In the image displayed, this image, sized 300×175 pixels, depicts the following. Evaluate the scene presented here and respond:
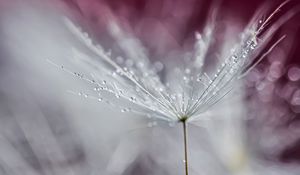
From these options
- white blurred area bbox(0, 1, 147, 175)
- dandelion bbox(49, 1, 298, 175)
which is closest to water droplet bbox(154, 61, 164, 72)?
dandelion bbox(49, 1, 298, 175)

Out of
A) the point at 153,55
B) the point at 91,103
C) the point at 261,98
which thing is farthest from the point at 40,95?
the point at 261,98

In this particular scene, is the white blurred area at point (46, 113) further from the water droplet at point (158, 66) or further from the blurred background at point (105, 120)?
the water droplet at point (158, 66)

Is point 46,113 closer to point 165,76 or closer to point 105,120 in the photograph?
point 105,120

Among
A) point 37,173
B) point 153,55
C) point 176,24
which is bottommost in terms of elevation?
point 37,173

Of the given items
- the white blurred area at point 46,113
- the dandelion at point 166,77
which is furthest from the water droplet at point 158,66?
the white blurred area at point 46,113

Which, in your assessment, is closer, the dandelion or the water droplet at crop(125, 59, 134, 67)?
the dandelion

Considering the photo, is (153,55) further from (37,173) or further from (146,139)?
(37,173)

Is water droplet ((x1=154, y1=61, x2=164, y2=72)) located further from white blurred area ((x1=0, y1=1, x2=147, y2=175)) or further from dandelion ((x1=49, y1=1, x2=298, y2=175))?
white blurred area ((x1=0, y1=1, x2=147, y2=175))
